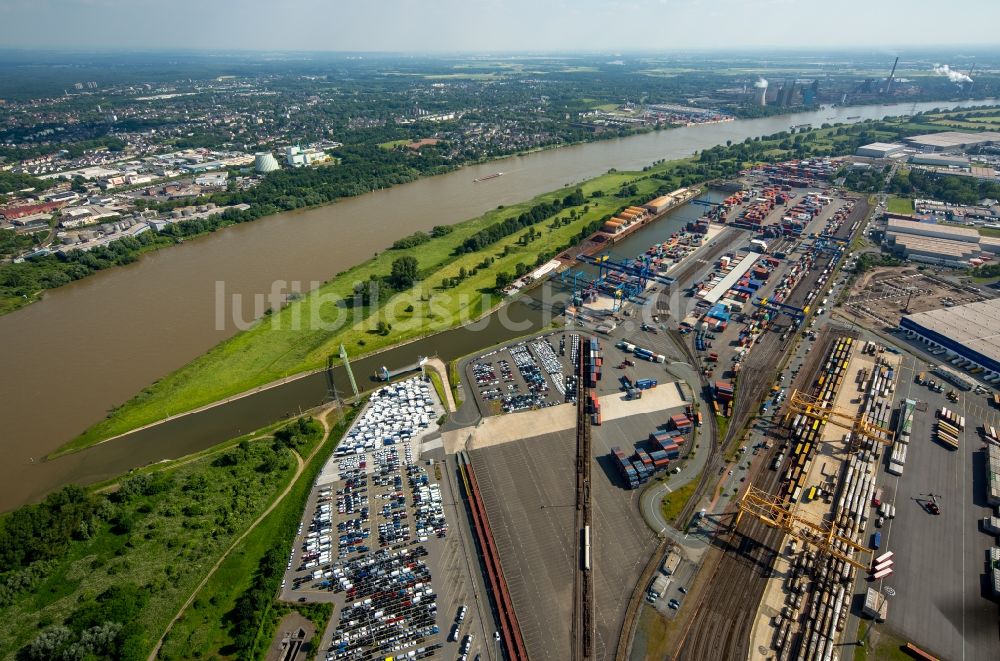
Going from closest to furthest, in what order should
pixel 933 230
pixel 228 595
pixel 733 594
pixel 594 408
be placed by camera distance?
1. pixel 733 594
2. pixel 228 595
3. pixel 594 408
4. pixel 933 230

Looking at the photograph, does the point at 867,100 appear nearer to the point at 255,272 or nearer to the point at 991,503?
the point at 991,503

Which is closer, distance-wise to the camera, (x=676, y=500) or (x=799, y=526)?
(x=799, y=526)

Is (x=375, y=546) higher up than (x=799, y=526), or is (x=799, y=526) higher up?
(x=799, y=526)

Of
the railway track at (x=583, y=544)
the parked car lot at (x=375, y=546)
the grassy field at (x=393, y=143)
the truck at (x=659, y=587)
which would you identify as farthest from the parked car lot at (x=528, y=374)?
the grassy field at (x=393, y=143)

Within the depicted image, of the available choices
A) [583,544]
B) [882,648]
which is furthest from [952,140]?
[583,544]

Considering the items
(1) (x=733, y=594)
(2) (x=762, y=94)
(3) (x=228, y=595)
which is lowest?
(1) (x=733, y=594)

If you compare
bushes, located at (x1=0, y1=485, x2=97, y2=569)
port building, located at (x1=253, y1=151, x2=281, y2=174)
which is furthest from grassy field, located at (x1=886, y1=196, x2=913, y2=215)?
port building, located at (x1=253, y1=151, x2=281, y2=174)

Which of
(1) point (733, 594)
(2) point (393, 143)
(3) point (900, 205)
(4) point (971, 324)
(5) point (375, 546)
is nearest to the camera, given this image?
(1) point (733, 594)

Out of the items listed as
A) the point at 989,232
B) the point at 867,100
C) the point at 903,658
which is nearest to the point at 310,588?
the point at 903,658

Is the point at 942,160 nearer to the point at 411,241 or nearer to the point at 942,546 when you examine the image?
the point at 942,546
